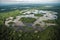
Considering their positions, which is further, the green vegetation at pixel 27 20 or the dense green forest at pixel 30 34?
the green vegetation at pixel 27 20

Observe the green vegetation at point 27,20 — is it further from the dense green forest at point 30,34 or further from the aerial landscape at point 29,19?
the dense green forest at point 30,34

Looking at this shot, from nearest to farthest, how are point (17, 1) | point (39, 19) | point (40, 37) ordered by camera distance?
1. point (40, 37)
2. point (39, 19)
3. point (17, 1)

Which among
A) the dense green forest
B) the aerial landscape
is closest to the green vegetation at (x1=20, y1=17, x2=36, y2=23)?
the aerial landscape

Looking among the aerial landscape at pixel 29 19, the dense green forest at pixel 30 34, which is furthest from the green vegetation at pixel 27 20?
the dense green forest at pixel 30 34

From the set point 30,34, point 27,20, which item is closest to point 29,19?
point 27,20

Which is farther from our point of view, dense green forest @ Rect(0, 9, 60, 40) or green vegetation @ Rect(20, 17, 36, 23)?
green vegetation @ Rect(20, 17, 36, 23)

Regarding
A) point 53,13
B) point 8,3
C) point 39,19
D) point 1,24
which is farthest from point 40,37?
point 8,3

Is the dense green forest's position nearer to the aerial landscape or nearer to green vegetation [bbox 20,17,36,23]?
the aerial landscape

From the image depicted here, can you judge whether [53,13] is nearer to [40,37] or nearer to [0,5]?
[40,37]
